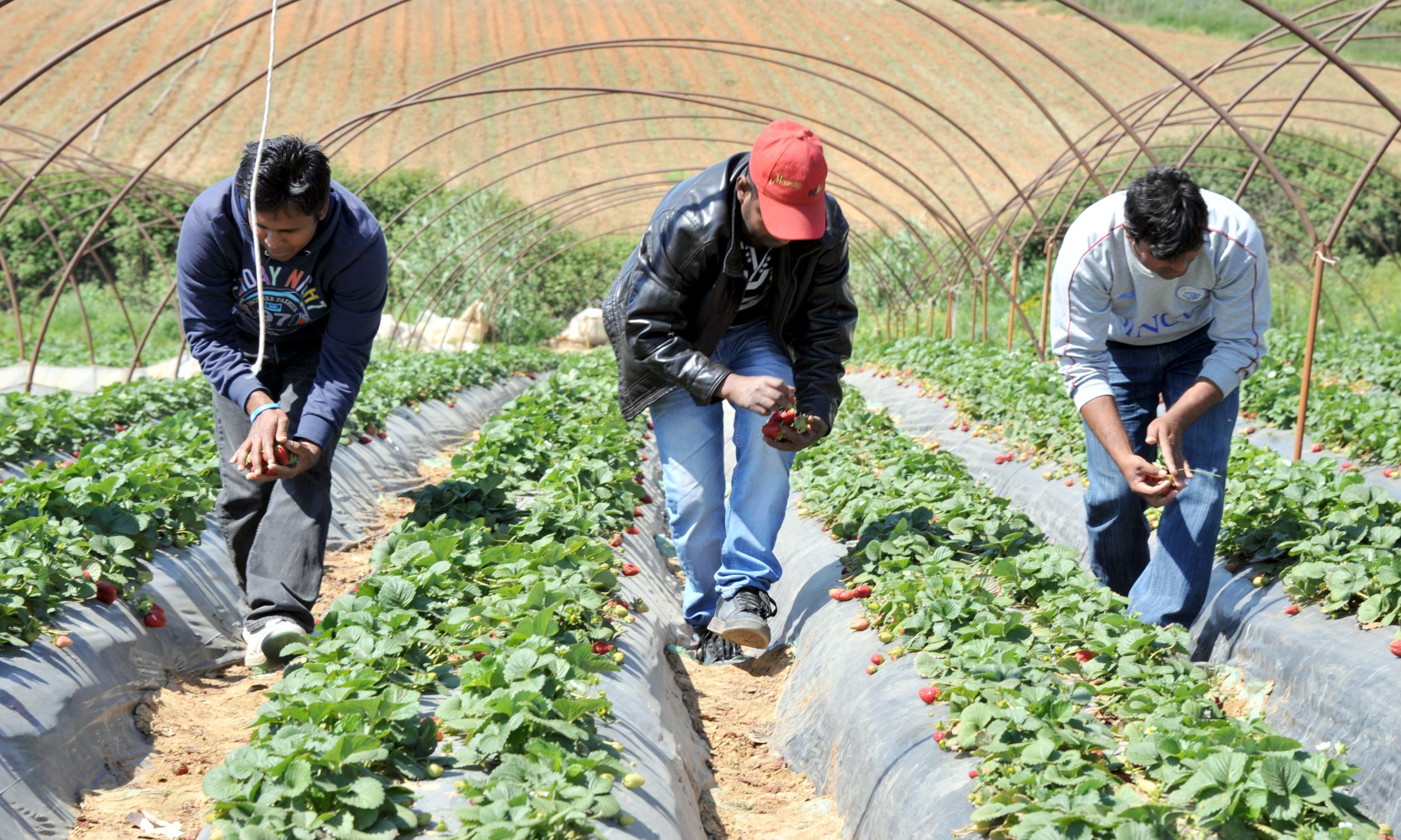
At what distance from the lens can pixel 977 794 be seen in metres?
2.34

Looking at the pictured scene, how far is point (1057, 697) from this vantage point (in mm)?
2553

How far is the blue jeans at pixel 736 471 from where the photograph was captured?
12.2 ft

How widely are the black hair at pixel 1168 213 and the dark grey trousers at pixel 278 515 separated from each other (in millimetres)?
2685

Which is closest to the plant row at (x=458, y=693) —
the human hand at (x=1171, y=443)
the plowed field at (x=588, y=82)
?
the human hand at (x=1171, y=443)

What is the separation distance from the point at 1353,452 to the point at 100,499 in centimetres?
606

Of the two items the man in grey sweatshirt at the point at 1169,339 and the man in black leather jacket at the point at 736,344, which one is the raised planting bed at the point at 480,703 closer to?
the man in black leather jacket at the point at 736,344

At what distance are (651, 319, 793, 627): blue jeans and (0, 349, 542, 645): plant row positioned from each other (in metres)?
1.79

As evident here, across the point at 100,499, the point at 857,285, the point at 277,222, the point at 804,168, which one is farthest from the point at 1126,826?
the point at 857,285

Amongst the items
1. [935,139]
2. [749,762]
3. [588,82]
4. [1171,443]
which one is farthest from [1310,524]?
[588,82]

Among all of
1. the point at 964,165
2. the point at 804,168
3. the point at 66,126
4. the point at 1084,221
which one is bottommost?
the point at 1084,221

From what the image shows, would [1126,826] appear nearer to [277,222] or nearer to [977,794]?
[977,794]

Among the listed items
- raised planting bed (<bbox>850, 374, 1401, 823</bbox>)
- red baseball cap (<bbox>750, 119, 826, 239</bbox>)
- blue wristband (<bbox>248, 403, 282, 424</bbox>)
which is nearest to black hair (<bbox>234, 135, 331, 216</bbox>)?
blue wristband (<bbox>248, 403, 282, 424</bbox>)

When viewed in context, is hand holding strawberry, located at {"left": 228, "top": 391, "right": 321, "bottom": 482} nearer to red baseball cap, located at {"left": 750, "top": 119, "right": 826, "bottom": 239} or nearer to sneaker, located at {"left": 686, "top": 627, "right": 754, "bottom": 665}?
sneaker, located at {"left": 686, "top": 627, "right": 754, "bottom": 665}

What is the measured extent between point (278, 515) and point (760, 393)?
1.66 meters
